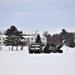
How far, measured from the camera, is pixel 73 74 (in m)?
13.9

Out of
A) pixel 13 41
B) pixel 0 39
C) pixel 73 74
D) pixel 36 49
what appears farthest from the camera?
pixel 0 39

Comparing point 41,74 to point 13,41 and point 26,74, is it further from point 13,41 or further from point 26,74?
point 13,41

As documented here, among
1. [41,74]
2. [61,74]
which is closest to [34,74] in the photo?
[41,74]

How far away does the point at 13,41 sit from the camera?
83812 millimetres

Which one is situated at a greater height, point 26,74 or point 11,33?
point 11,33

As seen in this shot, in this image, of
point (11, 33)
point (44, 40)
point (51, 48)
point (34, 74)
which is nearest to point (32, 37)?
point (44, 40)

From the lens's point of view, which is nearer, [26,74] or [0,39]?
[26,74]

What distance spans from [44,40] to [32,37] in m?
8.30

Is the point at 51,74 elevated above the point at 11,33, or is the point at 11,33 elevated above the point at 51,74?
the point at 11,33

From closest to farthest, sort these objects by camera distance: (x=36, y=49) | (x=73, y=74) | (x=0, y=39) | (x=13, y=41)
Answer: (x=73, y=74) < (x=36, y=49) < (x=13, y=41) < (x=0, y=39)

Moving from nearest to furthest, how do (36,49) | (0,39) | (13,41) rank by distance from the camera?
(36,49)
(13,41)
(0,39)

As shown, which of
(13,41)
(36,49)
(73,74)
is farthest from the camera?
(13,41)

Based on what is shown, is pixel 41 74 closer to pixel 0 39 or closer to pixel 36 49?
pixel 36 49

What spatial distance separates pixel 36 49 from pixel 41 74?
120 feet
